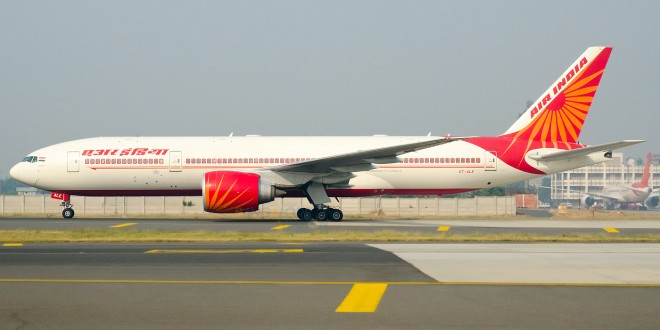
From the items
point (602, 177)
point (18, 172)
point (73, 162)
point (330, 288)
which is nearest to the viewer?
point (330, 288)

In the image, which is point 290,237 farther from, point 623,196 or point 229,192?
point 623,196

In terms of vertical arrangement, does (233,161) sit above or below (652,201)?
above

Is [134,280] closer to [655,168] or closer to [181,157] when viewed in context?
[181,157]

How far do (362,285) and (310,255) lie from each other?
5.12 m

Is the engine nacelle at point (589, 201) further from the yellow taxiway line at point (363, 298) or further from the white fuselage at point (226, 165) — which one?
the yellow taxiway line at point (363, 298)

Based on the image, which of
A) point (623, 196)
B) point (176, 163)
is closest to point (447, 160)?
point (176, 163)

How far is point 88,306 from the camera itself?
35.7ft

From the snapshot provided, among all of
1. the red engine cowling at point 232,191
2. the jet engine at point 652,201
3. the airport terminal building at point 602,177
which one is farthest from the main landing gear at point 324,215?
the airport terminal building at point 602,177

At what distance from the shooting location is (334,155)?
34.5 m

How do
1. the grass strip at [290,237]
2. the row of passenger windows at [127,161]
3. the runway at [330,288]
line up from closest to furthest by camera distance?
1. the runway at [330,288]
2. the grass strip at [290,237]
3. the row of passenger windows at [127,161]

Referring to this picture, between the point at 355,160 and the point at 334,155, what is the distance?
1211 mm

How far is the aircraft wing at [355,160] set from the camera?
107 ft

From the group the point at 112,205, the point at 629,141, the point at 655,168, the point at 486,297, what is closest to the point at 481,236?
the point at 629,141

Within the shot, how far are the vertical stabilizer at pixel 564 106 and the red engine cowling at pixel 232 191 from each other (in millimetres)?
11716
